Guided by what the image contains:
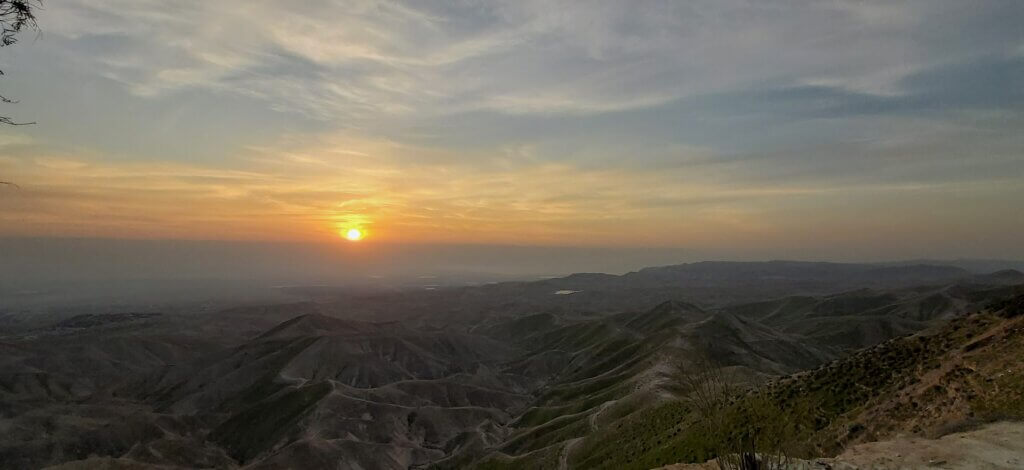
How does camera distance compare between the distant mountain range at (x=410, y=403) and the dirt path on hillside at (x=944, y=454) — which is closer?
the dirt path on hillside at (x=944, y=454)

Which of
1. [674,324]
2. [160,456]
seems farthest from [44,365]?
[674,324]

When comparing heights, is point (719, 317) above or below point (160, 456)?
above

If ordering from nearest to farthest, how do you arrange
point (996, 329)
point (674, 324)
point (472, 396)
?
1. point (996, 329)
2. point (472, 396)
3. point (674, 324)

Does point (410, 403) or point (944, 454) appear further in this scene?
point (410, 403)

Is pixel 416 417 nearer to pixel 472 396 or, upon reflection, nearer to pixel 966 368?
pixel 472 396

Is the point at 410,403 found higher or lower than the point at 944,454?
lower

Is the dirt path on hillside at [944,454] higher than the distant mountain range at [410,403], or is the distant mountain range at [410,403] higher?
the dirt path on hillside at [944,454]

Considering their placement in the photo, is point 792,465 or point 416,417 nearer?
point 792,465

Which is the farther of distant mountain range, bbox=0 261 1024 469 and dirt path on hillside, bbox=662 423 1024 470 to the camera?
distant mountain range, bbox=0 261 1024 469

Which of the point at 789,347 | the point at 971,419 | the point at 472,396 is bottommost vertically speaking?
the point at 472,396

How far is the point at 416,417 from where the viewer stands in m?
136

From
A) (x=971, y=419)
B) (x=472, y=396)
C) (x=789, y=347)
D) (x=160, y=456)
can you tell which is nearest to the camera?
(x=971, y=419)

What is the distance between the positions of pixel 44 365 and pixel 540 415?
200m

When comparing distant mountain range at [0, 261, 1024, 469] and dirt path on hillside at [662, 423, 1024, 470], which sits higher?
dirt path on hillside at [662, 423, 1024, 470]
